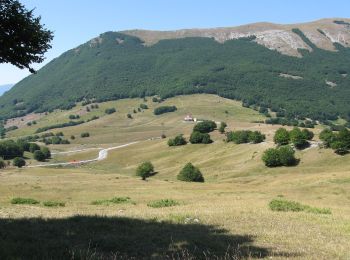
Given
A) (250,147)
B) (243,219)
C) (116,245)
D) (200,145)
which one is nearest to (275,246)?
(116,245)

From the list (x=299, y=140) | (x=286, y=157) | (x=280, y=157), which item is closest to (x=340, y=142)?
(x=286, y=157)

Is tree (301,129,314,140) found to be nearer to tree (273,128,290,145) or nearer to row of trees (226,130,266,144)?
tree (273,128,290,145)

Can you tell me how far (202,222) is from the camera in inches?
897

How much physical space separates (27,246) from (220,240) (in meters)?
6.99

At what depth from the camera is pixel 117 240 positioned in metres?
16.7

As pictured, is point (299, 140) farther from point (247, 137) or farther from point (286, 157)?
point (247, 137)

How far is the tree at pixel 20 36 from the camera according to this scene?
19844 mm

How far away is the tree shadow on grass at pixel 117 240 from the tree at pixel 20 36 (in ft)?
24.9

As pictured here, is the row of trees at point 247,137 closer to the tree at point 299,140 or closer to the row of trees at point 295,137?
the row of trees at point 295,137

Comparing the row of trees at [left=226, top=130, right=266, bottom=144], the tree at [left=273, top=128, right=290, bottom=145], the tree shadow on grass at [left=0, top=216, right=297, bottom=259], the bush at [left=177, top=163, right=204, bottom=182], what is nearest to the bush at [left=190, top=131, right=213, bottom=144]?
the row of trees at [left=226, top=130, right=266, bottom=144]

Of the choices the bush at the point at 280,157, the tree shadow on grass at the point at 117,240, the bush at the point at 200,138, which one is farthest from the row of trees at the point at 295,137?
the tree shadow on grass at the point at 117,240

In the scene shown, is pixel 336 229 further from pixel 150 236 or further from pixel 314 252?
pixel 150 236

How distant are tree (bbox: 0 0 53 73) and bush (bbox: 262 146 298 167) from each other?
119m

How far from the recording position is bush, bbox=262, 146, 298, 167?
439ft
